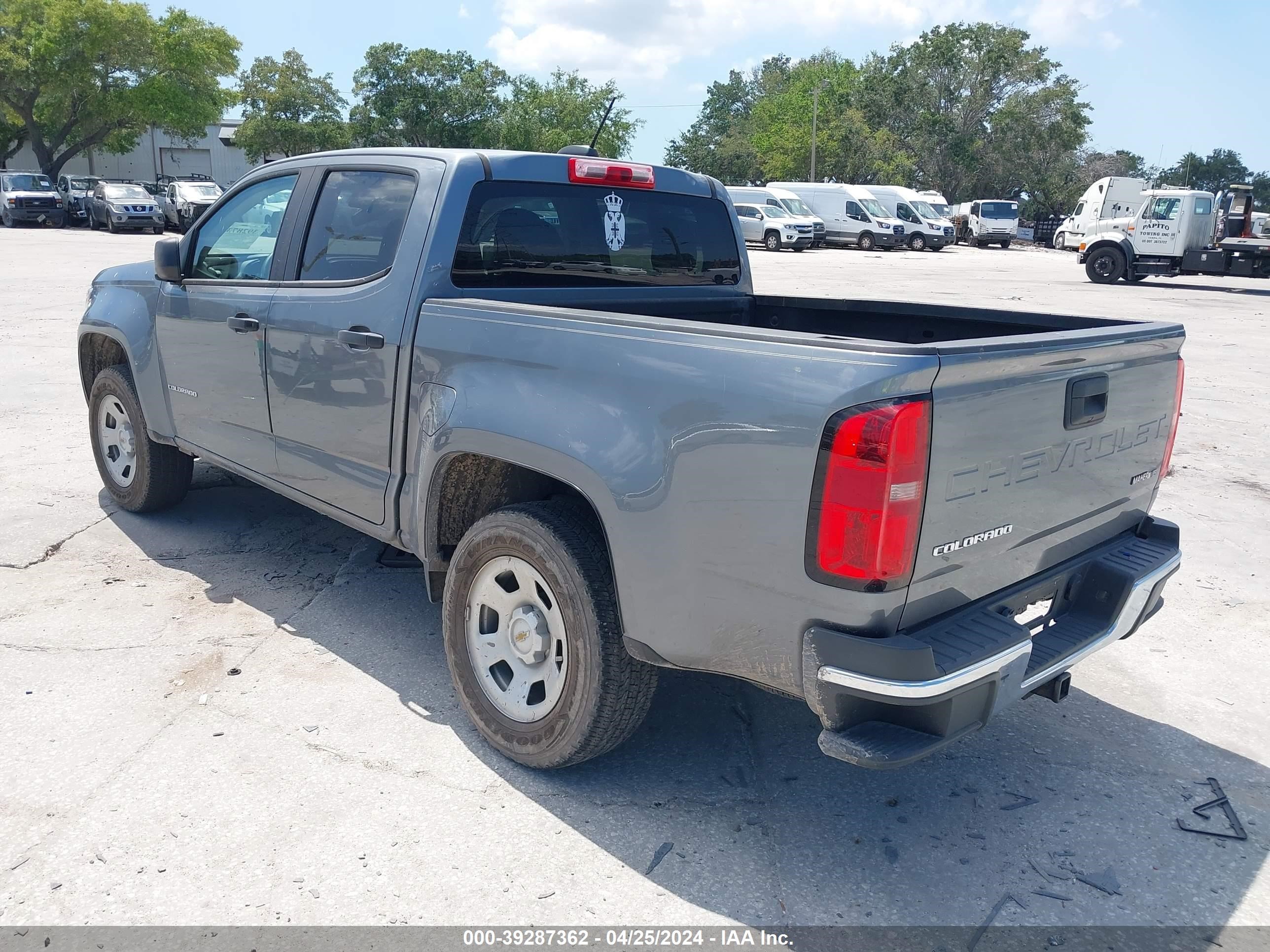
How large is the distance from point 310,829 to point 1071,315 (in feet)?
10.4

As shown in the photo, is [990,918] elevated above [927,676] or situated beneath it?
situated beneath

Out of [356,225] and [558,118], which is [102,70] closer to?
[558,118]

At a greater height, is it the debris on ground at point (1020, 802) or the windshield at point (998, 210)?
the windshield at point (998, 210)

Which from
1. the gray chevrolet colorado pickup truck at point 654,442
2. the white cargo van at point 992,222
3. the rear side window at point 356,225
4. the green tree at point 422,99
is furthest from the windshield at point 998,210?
the rear side window at point 356,225

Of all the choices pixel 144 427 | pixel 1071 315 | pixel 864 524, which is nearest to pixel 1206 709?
pixel 1071 315

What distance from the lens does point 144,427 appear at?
17.2 feet

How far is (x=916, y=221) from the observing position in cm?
4044

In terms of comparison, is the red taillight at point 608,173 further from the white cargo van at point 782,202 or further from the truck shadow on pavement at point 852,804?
the white cargo van at point 782,202

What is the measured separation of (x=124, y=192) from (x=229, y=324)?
35333mm

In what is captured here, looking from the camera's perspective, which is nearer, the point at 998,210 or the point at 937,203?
the point at 998,210

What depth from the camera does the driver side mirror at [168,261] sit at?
4629 mm

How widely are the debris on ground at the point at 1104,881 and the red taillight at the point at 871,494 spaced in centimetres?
115

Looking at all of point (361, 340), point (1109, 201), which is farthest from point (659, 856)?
point (1109, 201)

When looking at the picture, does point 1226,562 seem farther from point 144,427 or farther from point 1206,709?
point 144,427
